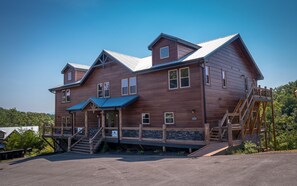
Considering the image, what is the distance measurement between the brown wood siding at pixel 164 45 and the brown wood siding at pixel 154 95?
97 cm

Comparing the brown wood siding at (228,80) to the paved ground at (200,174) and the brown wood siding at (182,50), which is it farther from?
the paved ground at (200,174)

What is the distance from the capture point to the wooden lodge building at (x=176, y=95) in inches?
659

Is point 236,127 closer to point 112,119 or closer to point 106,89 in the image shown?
point 112,119

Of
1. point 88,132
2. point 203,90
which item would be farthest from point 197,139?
point 88,132

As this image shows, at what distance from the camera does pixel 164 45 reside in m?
19.5

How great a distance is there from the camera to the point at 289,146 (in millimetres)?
18250

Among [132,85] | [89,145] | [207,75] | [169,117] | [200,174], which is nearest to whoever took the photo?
[200,174]

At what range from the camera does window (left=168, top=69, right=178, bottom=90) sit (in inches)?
724

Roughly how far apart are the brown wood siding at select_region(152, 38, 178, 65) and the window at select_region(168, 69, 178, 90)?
3.32ft

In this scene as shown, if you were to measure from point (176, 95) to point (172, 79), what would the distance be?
132cm

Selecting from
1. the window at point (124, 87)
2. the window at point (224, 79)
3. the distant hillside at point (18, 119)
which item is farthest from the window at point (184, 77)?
the distant hillside at point (18, 119)

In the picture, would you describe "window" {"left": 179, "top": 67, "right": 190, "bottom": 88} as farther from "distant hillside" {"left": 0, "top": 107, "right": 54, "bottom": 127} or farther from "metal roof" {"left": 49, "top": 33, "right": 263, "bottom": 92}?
"distant hillside" {"left": 0, "top": 107, "right": 54, "bottom": 127}

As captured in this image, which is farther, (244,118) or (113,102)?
(113,102)

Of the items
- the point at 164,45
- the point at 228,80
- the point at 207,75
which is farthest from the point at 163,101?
the point at 228,80
